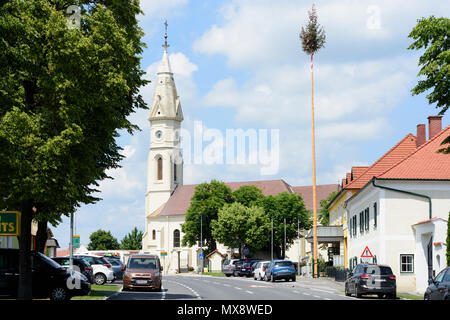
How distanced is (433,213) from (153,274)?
17673mm

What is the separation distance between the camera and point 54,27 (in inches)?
752

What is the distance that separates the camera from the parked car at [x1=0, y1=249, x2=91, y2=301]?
21.8 m

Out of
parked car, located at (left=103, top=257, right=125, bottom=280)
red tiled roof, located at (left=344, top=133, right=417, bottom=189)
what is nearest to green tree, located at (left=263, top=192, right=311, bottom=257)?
red tiled roof, located at (left=344, top=133, right=417, bottom=189)

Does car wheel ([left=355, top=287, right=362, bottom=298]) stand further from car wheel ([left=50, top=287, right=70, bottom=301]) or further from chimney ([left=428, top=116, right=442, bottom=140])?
chimney ([left=428, top=116, right=442, bottom=140])

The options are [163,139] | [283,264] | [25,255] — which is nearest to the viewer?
[25,255]

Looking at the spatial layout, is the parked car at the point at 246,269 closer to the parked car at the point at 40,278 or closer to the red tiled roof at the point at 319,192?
the parked car at the point at 40,278

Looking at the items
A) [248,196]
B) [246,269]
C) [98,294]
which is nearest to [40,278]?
[98,294]

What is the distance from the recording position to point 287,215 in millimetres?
95875

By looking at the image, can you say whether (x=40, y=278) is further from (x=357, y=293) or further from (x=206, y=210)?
(x=206, y=210)

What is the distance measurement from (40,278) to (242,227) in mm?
68575

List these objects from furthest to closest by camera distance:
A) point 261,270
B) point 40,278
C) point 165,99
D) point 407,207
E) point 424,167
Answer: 1. point 165,99
2. point 261,270
3. point 424,167
4. point 407,207
5. point 40,278

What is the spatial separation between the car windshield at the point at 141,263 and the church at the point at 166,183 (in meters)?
89.4
